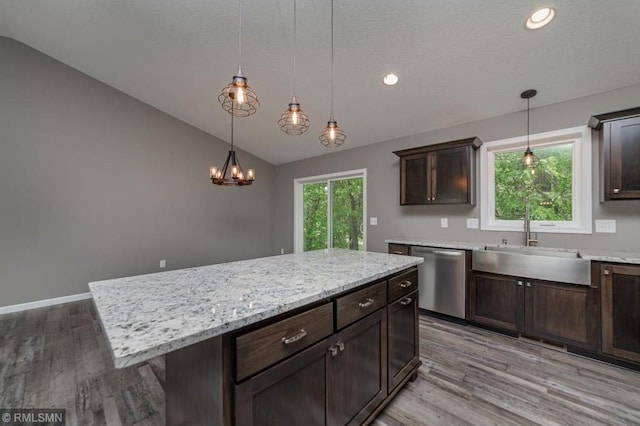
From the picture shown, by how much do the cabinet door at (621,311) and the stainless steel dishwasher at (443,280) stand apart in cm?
108

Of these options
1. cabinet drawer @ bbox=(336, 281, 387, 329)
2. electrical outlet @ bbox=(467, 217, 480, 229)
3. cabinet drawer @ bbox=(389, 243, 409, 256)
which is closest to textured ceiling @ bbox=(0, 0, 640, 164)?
electrical outlet @ bbox=(467, 217, 480, 229)

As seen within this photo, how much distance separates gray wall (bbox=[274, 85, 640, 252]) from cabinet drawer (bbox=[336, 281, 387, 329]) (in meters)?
2.31

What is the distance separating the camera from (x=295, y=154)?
17.4 ft

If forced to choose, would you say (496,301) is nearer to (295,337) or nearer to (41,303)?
(295,337)

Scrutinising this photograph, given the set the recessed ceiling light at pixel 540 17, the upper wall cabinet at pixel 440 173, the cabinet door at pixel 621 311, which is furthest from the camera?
the upper wall cabinet at pixel 440 173

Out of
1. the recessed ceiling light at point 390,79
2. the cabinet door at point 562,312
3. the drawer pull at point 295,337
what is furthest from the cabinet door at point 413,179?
the drawer pull at point 295,337

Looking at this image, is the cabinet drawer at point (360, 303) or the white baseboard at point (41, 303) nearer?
the cabinet drawer at point (360, 303)

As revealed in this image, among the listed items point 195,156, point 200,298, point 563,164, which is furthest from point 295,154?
point 200,298

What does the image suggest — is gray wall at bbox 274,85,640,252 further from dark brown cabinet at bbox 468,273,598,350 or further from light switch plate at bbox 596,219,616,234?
dark brown cabinet at bbox 468,273,598,350

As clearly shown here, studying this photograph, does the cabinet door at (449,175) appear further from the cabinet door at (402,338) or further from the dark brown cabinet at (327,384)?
the dark brown cabinet at (327,384)

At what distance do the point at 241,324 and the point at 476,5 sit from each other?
271 centimetres

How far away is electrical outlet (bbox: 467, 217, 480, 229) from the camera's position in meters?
3.25

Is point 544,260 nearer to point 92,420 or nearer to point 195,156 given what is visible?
point 92,420

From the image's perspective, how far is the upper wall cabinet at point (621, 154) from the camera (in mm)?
2197
